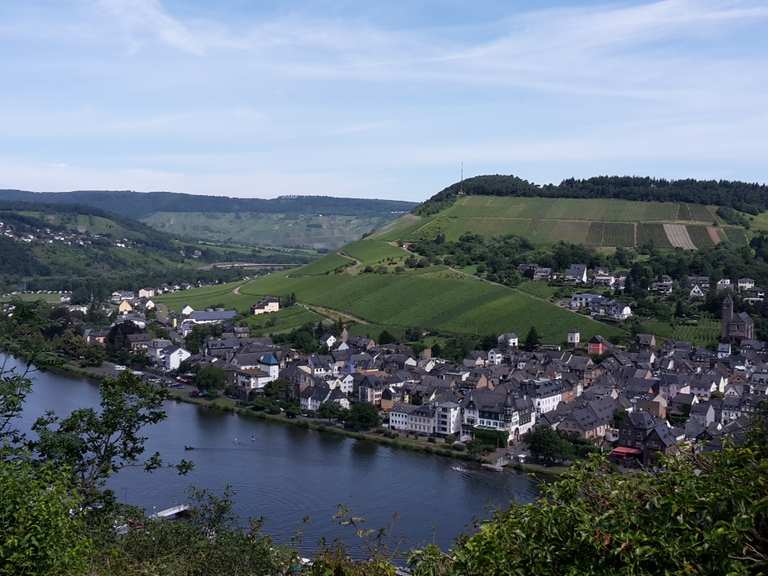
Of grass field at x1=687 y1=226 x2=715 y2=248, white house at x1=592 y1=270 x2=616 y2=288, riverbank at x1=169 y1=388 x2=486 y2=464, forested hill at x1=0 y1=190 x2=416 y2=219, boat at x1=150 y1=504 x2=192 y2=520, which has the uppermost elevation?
forested hill at x1=0 y1=190 x2=416 y2=219

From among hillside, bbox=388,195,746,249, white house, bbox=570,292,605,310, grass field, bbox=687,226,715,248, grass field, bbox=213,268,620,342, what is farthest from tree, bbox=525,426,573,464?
grass field, bbox=687,226,715,248

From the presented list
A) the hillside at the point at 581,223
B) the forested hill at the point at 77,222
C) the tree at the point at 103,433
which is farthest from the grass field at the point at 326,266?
the tree at the point at 103,433

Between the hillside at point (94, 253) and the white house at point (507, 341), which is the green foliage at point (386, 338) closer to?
the white house at point (507, 341)

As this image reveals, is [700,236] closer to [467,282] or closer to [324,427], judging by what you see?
[467,282]

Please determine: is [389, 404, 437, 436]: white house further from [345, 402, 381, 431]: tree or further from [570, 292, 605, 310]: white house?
[570, 292, 605, 310]: white house

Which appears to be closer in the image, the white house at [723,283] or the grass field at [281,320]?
the white house at [723,283]

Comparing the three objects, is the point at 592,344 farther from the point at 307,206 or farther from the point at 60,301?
the point at 307,206

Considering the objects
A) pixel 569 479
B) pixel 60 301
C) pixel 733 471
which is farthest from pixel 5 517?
pixel 60 301

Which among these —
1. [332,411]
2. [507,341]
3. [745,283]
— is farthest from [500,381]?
[745,283]
